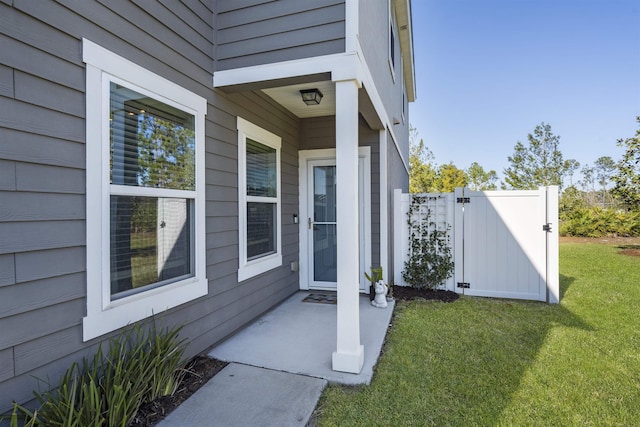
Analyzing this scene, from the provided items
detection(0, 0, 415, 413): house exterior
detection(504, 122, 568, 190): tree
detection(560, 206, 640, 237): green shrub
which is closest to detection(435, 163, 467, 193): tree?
detection(504, 122, 568, 190): tree

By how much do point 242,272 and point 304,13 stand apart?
2.52 metres

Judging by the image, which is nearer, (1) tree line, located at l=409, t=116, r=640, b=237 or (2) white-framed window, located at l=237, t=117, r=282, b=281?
(2) white-framed window, located at l=237, t=117, r=282, b=281

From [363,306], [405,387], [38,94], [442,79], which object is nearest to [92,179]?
[38,94]

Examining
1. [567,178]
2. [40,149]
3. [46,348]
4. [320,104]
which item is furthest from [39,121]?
[567,178]

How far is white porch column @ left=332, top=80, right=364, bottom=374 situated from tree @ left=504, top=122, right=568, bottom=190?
16.3m

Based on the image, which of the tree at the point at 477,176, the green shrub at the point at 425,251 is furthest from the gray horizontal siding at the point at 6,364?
the tree at the point at 477,176

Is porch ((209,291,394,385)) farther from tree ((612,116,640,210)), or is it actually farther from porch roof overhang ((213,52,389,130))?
tree ((612,116,640,210))

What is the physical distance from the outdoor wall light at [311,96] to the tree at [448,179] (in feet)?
48.3

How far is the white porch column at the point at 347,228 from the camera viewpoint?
8.43 feet

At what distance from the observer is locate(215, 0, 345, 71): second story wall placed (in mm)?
2674

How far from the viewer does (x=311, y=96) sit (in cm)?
375

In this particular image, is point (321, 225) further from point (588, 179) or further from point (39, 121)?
point (588, 179)

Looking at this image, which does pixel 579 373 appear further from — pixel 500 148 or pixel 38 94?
pixel 500 148

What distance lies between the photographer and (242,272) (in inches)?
134
